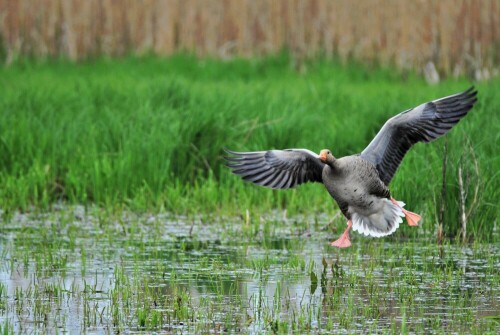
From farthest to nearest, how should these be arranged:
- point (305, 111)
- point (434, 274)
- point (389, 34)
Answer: point (389, 34) < point (305, 111) < point (434, 274)

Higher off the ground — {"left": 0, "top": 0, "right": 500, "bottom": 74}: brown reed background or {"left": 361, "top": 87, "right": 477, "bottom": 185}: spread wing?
{"left": 0, "top": 0, "right": 500, "bottom": 74}: brown reed background

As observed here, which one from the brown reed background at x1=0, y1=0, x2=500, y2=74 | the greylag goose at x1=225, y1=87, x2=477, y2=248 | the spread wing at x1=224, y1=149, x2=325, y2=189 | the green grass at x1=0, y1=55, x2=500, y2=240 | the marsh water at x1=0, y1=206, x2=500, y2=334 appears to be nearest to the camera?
the marsh water at x1=0, y1=206, x2=500, y2=334

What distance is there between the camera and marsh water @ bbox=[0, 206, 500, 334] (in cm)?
537

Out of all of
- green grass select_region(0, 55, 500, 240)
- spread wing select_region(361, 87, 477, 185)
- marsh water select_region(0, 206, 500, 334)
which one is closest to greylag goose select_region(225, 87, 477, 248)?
spread wing select_region(361, 87, 477, 185)

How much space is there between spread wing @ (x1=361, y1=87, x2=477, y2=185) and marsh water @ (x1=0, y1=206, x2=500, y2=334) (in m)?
0.61

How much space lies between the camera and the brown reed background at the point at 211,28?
661 inches

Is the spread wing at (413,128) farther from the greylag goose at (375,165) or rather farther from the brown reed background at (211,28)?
the brown reed background at (211,28)

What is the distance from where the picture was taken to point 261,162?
7.16 metres

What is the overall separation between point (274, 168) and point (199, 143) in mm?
2862

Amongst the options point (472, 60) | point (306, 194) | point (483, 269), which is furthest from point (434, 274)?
point (472, 60)

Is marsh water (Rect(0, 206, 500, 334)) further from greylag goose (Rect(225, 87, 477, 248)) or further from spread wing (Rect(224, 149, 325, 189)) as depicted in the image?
spread wing (Rect(224, 149, 325, 189))

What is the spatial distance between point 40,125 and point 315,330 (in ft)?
19.0

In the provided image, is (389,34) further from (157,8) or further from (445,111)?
(445,111)

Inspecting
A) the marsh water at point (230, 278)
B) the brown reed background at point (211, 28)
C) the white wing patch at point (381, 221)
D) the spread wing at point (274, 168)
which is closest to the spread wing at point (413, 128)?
the white wing patch at point (381, 221)
